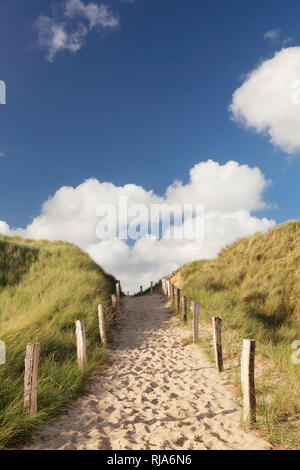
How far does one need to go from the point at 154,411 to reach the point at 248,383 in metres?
1.92

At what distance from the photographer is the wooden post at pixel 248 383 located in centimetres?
507

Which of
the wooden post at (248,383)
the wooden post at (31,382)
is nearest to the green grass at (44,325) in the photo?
the wooden post at (31,382)

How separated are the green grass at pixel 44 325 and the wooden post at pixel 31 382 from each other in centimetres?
14

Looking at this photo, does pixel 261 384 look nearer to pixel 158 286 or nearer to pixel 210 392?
pixel 210 392

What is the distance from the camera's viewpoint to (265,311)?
1262cm

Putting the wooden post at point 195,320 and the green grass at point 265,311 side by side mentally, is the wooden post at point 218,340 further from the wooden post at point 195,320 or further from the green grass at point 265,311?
the wooden post at point 195,320

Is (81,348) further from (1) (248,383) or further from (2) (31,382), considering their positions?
(1) (248,383)

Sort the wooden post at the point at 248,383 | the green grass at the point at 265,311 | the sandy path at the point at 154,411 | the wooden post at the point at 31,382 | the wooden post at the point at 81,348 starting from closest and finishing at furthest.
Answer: the sandy path at the point at 154,411
the wooden post at the point at 31,382
the wooden post at the point at 248,383
the green grass at the point at 265,311
the wooden post at the point at 81,348

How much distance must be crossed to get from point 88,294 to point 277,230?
1281 cm

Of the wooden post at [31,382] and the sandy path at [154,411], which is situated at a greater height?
the wooden post at [31,382]

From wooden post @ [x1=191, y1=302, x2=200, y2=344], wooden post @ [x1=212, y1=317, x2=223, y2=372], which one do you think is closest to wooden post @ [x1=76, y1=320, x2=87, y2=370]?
wooden post @ [x1=212, y1=317, x2=223, y2=372]

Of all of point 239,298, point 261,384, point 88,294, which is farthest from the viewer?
point 239,298
